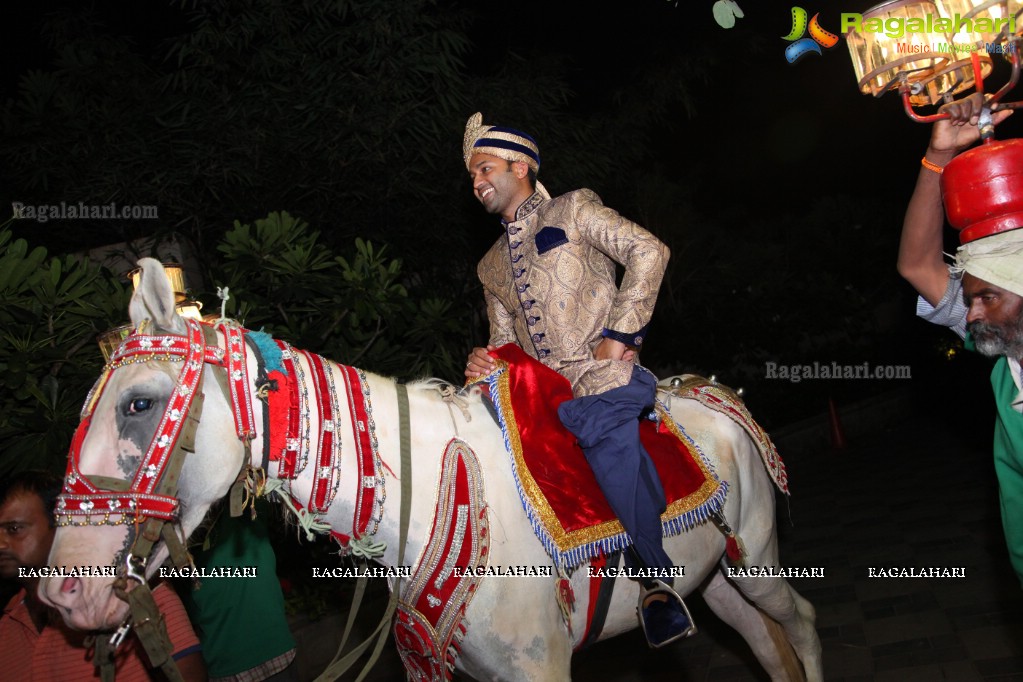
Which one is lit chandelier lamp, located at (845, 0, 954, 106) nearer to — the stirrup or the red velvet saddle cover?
the red velvet saddle cover

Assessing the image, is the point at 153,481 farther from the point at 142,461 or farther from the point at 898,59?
the point at 898,59

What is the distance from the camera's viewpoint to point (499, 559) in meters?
2.66

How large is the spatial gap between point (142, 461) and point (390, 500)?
0.78 m

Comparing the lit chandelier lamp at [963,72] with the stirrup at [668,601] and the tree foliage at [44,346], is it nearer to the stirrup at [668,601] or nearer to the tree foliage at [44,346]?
the stirrup at [668,601]

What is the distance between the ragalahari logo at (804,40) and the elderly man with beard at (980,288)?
0.62 meters

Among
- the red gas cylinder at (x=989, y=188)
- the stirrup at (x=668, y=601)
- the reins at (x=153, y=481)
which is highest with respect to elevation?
the red gas cylinder at (x=989, y=188)

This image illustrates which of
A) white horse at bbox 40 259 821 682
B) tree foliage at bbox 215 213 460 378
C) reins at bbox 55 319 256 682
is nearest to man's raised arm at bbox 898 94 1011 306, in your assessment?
white horse at bbox 40 259 821 682

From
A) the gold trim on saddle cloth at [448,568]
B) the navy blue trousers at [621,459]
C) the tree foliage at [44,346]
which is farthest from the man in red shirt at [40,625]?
the navy blue trousers at [621,459]

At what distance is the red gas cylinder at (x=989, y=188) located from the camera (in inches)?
92.6

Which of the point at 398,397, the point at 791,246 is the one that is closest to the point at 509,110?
the point at 398,397

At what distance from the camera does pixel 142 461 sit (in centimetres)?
212

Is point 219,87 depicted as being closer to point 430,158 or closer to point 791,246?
point 430,158

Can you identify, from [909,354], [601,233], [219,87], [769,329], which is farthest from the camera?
[909,354]

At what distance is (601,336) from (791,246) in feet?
50.0
